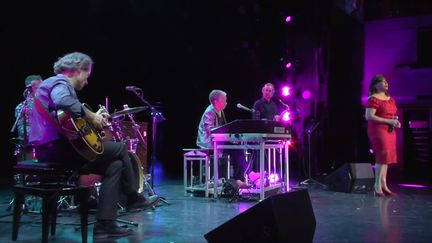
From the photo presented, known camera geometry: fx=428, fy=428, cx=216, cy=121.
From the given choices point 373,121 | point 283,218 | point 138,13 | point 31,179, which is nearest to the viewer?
point 283,218

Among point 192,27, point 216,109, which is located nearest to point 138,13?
point 192,27

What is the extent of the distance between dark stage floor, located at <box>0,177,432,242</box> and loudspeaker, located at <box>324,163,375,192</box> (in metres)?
0.47

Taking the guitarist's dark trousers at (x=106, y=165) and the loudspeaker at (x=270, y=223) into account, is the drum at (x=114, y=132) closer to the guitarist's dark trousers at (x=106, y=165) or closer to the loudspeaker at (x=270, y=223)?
the guitarist's dark trousers at (x=106, y=165)

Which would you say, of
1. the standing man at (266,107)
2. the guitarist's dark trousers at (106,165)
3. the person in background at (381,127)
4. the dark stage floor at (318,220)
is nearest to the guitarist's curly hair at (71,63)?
the guitarist's dark trousers at (106,165)

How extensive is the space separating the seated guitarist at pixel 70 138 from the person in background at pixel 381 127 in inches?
149

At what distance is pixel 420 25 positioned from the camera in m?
11.1

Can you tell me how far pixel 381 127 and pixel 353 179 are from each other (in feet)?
3.02

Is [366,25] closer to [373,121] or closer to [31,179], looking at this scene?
[373,121]

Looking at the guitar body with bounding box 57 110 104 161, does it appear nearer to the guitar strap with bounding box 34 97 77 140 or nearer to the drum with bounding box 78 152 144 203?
the guitar strap with bounding box 34 97 77 140

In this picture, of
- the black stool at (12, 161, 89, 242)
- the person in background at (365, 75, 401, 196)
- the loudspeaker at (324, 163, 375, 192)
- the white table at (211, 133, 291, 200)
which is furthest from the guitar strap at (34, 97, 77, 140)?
the loudspeaker at (324, 163, 375, 192)

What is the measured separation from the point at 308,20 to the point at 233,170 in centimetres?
461

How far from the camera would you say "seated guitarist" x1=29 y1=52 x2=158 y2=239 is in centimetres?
309

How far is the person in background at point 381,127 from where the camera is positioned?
5941 mm

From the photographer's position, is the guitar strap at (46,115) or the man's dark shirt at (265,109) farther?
the man's dark shirt at (265,109)
